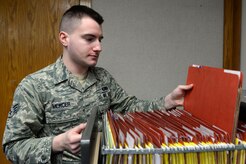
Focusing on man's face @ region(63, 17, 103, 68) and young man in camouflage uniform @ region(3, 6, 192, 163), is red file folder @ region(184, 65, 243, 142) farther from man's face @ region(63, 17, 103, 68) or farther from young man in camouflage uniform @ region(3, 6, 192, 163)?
man's face @ region(63, 17, 103, 68)

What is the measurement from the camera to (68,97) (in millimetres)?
1099

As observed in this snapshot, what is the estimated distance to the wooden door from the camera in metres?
1.81

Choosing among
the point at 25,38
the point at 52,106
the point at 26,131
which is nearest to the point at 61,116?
the point at 52,106

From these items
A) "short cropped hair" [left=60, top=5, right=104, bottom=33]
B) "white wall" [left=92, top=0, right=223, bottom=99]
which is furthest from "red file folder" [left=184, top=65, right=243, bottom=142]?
"white wall" [left=92, top=0, right=223, bottom=99]

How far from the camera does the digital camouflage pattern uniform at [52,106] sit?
33.5 inches

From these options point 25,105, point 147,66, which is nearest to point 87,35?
point 25,105

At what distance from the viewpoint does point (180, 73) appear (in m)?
1.95

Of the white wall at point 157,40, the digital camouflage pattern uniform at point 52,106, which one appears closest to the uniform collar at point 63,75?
the digital camouflage pattern uniform at point 52,106

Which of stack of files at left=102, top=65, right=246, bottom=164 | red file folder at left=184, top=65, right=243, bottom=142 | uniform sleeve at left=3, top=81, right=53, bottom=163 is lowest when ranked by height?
uniform sleeve at left=3, top=81, right=53, bottom=163

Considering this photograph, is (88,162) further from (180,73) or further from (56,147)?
(180,73)

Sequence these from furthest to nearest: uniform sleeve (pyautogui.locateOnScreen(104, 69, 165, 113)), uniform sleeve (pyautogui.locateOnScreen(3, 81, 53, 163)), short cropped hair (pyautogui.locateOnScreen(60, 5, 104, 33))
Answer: uniform sleeve (pyautogui.locateOnScreen(104, 69, 165, 113))
short cropped hair (pyautogui.locateOnScreen(60, 5, 104, 33))
uniform sleeve (pyautogui.locateOnScreen(3, 81, 53, 163))

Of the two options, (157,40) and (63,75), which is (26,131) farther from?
(157,40)

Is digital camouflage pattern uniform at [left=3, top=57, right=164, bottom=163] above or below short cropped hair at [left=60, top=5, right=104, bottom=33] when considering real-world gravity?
below

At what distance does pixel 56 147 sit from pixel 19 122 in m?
0.26
